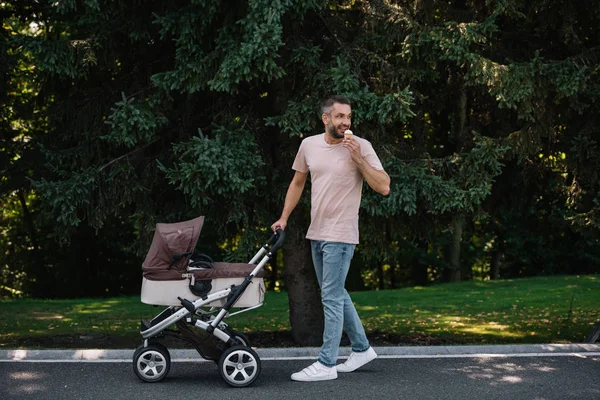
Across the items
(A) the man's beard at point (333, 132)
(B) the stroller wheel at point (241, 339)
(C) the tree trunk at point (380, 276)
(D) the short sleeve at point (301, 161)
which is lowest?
(C) the tree trunk at point (380, 276)

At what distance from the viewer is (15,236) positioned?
23.4 m

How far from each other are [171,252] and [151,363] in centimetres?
91

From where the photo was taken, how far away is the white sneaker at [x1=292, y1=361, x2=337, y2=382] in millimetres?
5762

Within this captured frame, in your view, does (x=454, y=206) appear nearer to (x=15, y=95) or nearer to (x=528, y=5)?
(x=528, y=5)

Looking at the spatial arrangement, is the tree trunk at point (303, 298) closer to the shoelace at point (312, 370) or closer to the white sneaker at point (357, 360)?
the white sneaker at point (357, 360)

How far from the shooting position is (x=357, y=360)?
19.8 ft

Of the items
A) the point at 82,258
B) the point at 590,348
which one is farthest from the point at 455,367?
the point at 82,258

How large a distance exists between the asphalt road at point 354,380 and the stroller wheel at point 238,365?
2.8 inches

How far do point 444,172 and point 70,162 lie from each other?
4.08 metres

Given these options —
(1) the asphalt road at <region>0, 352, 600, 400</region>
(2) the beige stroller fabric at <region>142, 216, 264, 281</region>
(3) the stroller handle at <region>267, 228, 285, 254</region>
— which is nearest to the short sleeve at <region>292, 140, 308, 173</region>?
(3) the stroller handle at <region>267, 228, 285, 254</region>

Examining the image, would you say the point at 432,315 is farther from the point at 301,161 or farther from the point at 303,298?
the point at 301,161

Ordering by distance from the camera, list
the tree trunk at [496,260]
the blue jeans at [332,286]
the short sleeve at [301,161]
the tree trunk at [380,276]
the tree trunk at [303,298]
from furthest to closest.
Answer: the tree trunk at [380,276] → the tree trunk at [496,260] → the tree trunk at [303,298] → the short sleeve at [301,161] → the blue jeans at [332,286]

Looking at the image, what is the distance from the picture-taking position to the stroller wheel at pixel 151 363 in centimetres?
570

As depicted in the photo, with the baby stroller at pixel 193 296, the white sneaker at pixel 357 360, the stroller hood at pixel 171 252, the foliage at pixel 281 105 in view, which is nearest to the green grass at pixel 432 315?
the foliage at pixel 281 105
